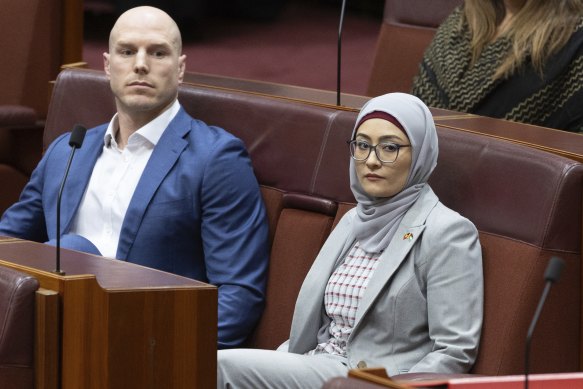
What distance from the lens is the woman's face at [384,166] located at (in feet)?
4.78

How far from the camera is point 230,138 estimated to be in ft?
5.55

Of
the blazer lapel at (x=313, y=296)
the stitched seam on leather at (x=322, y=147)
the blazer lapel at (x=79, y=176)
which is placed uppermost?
the stitched seam on leather at (x=322, y=147)

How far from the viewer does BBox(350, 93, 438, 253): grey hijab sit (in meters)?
1.46

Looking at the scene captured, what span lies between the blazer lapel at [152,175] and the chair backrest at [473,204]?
0.32 feet

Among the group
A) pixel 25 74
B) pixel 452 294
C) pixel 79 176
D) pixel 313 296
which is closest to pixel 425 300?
pixel 452 294

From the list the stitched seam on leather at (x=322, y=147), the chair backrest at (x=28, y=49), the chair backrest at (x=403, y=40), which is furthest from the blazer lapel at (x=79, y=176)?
the chair backrest at (x=403, y=40)

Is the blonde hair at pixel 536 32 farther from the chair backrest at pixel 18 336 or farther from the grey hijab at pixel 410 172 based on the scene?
the chair backrest at pixel 18 336

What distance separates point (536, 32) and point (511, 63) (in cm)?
5

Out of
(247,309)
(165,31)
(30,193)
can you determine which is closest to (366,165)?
(247,309)

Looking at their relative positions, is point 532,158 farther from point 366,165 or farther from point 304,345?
point 304,345

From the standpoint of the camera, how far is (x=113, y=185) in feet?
5.68

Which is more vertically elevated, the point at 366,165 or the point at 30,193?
the point at 366,165

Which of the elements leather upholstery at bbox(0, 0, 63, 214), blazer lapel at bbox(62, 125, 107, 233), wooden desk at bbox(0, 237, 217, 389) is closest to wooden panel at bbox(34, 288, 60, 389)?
wooden desk at bbox(0, 237, 217, 389)

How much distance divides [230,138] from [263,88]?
0.68 ft
